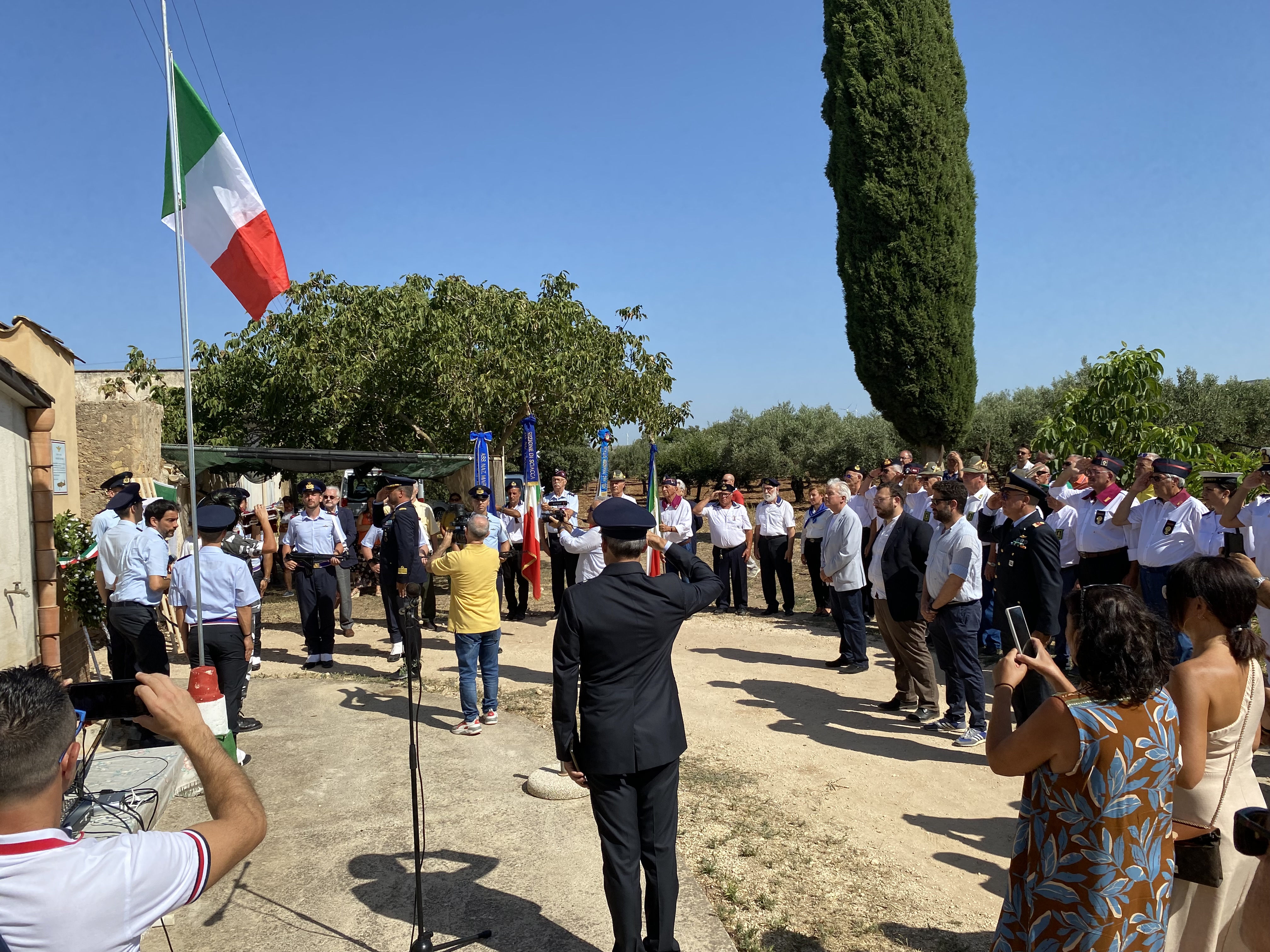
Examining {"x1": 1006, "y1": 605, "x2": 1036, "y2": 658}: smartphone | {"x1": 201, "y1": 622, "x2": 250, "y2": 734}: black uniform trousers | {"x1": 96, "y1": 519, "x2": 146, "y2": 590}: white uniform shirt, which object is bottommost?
{"x1": 201, "y1": 622, "x2": 250, "y2": 734}: black uniform trousers

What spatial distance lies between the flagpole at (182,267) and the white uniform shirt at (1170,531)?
7.93 meters

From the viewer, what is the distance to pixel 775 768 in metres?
6.28

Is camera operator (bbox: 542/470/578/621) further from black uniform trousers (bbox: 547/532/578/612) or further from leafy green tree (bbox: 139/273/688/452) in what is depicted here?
leafy green tree (bbox: 139/273/688/452)

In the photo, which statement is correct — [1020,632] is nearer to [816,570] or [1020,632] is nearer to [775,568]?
[816,570]

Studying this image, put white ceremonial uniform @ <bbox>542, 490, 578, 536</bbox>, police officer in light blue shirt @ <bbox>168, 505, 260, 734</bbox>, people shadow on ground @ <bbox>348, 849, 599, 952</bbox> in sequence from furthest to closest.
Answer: white ceremonial uniform @ <bbox>542, 490, 578, 536</bbox>, police officer in light blue shirt @ <bbox>168, 505, 260, 734</bbox>, people shadow on ground @ <bbox>348, 849, 599, 952</bbox>

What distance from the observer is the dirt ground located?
4172mm

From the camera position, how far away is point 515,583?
12195 millimetres

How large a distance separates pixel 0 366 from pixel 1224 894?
8038 millimetres

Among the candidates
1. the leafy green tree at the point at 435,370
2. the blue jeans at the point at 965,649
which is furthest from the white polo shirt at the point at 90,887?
the leafy green tree at the point at 435,370

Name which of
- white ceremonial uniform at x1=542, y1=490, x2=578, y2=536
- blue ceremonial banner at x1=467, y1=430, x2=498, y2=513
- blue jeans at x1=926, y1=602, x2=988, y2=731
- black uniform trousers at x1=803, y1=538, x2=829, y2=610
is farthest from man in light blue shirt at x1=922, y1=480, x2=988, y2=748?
blue ceremonial banner at x1=467, y1=430, x2=498, y2=513

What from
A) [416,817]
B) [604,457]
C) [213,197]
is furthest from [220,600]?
[604,457]

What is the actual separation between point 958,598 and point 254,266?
18.9ft

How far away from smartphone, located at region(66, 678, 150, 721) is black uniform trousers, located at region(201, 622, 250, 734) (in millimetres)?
4158

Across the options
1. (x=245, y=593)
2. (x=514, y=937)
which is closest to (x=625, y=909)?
A: (x=514, y=937)
